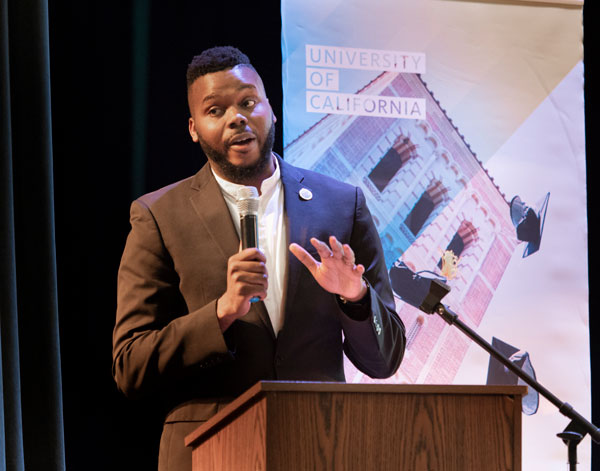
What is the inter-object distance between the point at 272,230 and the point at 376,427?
1.10 m

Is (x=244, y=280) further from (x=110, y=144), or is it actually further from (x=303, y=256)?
(x=110, y=144)

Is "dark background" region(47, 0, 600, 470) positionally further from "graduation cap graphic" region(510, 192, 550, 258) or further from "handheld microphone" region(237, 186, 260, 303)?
"handheld microphone" region(237, 186, 260, 303)

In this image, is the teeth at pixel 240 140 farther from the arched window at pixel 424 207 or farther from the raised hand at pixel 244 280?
the arched window at pixel 424 207

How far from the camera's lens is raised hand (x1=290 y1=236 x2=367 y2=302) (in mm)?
2205

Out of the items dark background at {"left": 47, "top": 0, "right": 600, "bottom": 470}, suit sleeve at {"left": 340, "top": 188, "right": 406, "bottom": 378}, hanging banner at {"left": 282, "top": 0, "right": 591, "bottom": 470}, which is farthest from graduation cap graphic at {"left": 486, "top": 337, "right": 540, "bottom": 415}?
dark background at {"left": 47, "top": 0, "right": 600, "bottom": 470}

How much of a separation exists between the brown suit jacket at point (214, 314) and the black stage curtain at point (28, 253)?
486 millimetres

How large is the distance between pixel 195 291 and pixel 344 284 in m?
0.49

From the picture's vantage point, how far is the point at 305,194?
276 centimetres

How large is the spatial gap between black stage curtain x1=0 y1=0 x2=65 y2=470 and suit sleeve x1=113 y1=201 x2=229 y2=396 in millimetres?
481

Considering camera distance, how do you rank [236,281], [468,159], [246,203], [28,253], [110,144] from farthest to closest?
[468,159], [110,144], [28,253], [236,281], [246,203]

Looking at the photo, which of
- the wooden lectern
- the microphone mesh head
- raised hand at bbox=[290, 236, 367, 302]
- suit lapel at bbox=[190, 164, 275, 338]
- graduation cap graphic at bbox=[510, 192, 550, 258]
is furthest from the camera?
graduation cap graphic at bbox=[510, 192, 550, 258]

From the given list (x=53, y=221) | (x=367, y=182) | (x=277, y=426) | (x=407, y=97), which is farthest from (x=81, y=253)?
(x=277, y=426)

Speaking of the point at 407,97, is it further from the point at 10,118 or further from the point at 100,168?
the point at 10,118

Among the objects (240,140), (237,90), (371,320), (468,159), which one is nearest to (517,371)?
(371,320)
